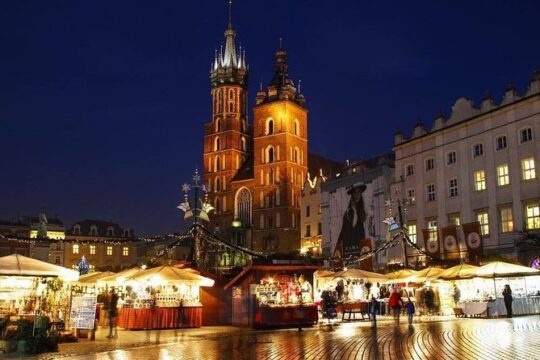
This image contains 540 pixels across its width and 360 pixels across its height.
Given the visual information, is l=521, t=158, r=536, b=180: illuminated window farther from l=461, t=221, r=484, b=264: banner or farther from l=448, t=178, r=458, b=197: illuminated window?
l=448, t=178, r=458, b=197: illuminated window

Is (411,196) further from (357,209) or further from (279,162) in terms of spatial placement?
(279,162)

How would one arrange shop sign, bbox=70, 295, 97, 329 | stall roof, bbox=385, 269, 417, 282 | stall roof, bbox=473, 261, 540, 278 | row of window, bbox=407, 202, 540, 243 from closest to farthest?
1. shop sign, bbox=70, 295, 97, 329
2. stall roof, bbox=473, 261, 540, 278
3. stall roof, bbox=385, 269, 417, 282
4. row of window, bbox=407, 202, 540, 243

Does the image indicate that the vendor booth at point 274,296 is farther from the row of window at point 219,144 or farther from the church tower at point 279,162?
the row of window at point 219,144

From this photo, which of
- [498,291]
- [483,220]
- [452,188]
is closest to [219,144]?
[452,188]

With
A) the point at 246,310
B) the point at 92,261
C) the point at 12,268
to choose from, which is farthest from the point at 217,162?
the point at 12,268

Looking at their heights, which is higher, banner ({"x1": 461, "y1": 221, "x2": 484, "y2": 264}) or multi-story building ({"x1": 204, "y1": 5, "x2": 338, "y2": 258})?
multi-story building ({"x1": 204, "y1": 5, "x2": 338, "y2": 258})

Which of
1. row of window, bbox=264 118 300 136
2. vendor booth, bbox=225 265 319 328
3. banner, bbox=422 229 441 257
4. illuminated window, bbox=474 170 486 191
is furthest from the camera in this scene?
row of window, bbox=264 118 300 136

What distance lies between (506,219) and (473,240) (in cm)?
248

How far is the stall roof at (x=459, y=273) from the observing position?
29459mm

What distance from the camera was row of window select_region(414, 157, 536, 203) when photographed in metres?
36.8

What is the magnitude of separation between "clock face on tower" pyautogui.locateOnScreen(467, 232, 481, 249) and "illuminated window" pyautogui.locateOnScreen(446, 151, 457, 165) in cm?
671

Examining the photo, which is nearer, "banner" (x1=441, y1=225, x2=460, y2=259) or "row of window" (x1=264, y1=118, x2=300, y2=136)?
"banner" (x1=441, y1=225, x2=460, y2=259)

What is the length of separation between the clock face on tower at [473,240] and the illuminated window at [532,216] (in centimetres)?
302

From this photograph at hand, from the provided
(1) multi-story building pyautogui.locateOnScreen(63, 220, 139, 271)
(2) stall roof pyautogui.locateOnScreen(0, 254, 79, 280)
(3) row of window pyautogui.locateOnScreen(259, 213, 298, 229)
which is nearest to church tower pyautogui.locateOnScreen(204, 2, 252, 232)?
(3) row of window pyautogui.locateOnScreen(259, 213, 298, 229)
